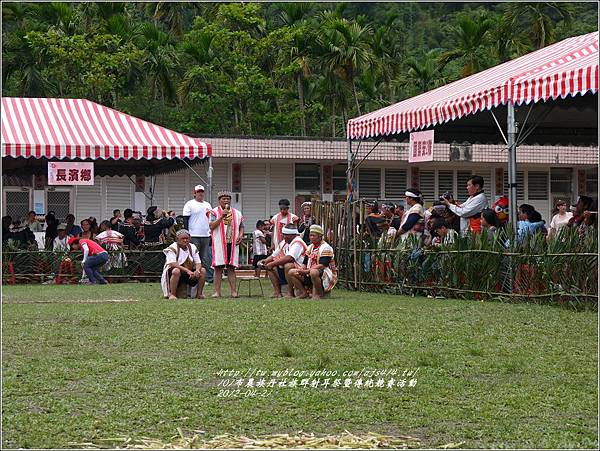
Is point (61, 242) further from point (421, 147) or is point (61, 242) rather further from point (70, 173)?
point (421, 147)

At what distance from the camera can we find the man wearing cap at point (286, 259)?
51.2 ft

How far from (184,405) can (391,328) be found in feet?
14.4

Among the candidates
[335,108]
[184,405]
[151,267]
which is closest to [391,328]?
[184,405]

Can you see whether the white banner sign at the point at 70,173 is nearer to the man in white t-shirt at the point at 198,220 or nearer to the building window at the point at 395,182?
the man in white t-shirt at the point at 198,220

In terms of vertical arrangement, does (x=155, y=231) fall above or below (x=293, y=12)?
below

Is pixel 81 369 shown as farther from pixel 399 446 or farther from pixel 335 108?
pixel 335 108

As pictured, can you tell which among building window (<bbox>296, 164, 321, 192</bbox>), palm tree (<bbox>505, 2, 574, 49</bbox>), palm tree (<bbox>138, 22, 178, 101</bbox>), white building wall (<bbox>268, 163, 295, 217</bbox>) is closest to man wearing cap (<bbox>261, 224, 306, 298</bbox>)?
white building wall (<bbox>268, 163, 295, 217</bbox>)

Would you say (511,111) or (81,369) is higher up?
(511,111)

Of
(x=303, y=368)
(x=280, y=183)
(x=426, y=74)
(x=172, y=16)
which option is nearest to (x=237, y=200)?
(x=280, y=183)

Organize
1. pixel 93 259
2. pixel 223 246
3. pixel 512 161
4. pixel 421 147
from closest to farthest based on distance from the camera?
1. pixel 512 161
2. pixel 223 246
3. pixel 421 147
4. pixel 93 259

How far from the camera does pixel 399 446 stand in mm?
5855

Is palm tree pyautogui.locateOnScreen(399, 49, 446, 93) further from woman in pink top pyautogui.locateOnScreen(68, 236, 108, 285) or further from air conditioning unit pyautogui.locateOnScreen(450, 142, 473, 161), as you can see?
woman in pink top pyautogui.locateOnScreen(68, 236, 108, 285)

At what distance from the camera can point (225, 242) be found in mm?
16375

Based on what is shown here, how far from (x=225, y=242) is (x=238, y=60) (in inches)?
926
